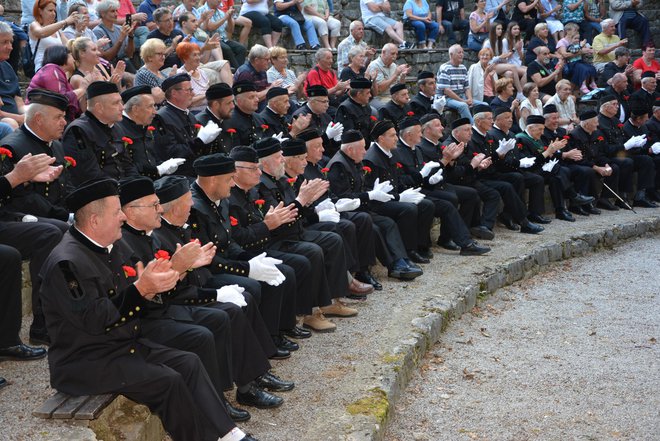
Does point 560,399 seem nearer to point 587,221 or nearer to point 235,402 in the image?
point 235,402

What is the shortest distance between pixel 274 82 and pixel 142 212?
6.22 meters

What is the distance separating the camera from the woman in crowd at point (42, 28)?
929 centimetres

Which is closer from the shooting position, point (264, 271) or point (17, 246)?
point (17, 246)

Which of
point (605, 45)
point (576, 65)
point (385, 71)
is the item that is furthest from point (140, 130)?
point (605, 45)

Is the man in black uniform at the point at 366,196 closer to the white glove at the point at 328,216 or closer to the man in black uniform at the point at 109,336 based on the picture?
the white glove at the point at 328,216

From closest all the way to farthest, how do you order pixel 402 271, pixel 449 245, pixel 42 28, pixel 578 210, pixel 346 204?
1. pixel 346 204
2. pixel 402 271
3. pixel 42 28
4. pixel 449 245
5. pixel 578 210

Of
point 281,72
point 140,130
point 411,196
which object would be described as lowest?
point 411,196

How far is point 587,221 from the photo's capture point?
40.9 ft

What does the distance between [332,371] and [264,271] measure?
89cm

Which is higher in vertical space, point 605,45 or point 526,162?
point 605,45

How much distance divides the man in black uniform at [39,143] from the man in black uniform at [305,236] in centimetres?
171

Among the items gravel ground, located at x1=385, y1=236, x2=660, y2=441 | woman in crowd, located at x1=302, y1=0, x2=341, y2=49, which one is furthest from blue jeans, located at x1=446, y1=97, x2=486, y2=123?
gravel ground, located at x1=385, y1=236, x2=660, y2=441

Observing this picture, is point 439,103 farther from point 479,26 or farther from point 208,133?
point 208,133

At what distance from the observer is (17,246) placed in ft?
19.5
